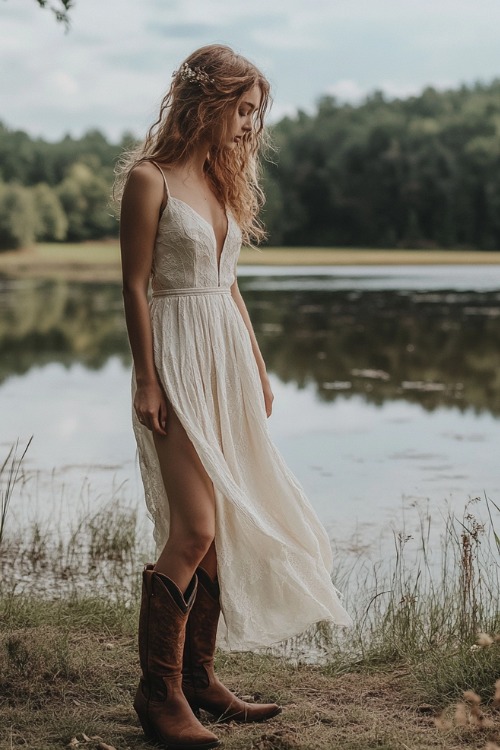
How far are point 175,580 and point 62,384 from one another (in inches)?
383

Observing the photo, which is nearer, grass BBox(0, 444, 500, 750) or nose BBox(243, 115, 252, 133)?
Result: grass BBox(0, 444, 500, 750)

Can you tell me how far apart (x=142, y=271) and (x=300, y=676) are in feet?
4.53

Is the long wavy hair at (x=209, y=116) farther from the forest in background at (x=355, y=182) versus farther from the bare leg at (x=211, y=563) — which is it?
the forest in background at (x=355, y=182)

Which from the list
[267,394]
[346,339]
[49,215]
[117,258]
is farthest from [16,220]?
[267,394]

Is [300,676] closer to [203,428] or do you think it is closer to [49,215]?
[203,428]

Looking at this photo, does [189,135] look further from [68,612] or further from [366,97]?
[366,97]

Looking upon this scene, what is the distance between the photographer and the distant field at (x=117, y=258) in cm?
4531

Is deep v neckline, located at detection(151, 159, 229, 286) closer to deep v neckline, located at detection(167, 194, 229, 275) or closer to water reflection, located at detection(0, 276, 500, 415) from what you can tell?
deep v neckline, located at detection(167, 194, 229, 275)

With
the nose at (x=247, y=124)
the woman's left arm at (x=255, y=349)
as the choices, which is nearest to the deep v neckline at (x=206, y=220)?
the woman's left arm at (x=255, y=349)

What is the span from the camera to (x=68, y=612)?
3.78 meters

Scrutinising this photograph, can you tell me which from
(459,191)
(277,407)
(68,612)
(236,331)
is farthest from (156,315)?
(459,191)

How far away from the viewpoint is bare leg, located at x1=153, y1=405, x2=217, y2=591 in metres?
2.65

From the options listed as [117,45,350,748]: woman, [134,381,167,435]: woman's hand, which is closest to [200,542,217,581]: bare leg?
[117,45,350,748]: woman

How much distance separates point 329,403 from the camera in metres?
10.7
